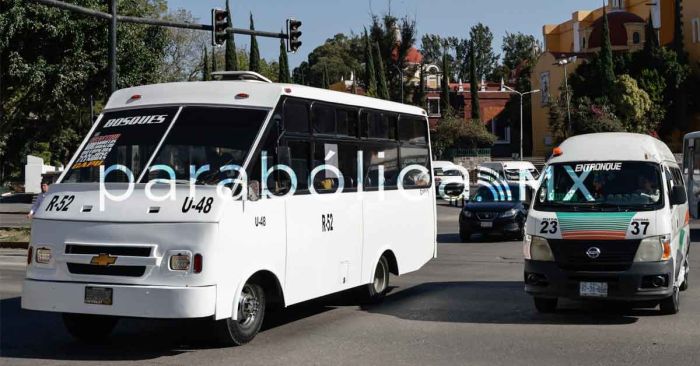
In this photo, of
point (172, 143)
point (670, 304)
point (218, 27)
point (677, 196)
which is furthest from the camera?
point (218, 27)

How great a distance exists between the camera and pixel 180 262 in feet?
27.7

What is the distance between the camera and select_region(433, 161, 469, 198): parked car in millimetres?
47806

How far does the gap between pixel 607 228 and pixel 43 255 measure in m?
6.30

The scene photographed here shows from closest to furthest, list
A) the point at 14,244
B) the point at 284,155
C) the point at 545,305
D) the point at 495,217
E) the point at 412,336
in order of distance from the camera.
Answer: the point at 284,155, the point at 412,336, the point at 545,305, the point at 14,244, the point at 495,217

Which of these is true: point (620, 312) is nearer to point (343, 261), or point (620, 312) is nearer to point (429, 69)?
point (343, 261)

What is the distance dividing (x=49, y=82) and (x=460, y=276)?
53.9 ft

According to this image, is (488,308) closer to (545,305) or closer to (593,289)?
(545,305)

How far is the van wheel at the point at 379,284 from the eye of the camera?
1241cm

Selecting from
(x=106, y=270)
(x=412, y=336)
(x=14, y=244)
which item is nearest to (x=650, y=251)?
(x=412, y=336)

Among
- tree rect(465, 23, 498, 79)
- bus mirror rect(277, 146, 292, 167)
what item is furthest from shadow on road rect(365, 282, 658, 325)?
tree rect(465, 23, 498, 79)

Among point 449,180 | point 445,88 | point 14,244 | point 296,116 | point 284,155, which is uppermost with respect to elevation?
point 445,88

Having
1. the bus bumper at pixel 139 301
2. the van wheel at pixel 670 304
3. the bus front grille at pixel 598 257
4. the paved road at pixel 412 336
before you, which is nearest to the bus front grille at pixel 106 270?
the bus bumper at pixel 139 301

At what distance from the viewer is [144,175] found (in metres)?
9.20

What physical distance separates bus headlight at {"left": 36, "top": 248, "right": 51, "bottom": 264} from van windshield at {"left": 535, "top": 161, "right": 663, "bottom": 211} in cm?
593
